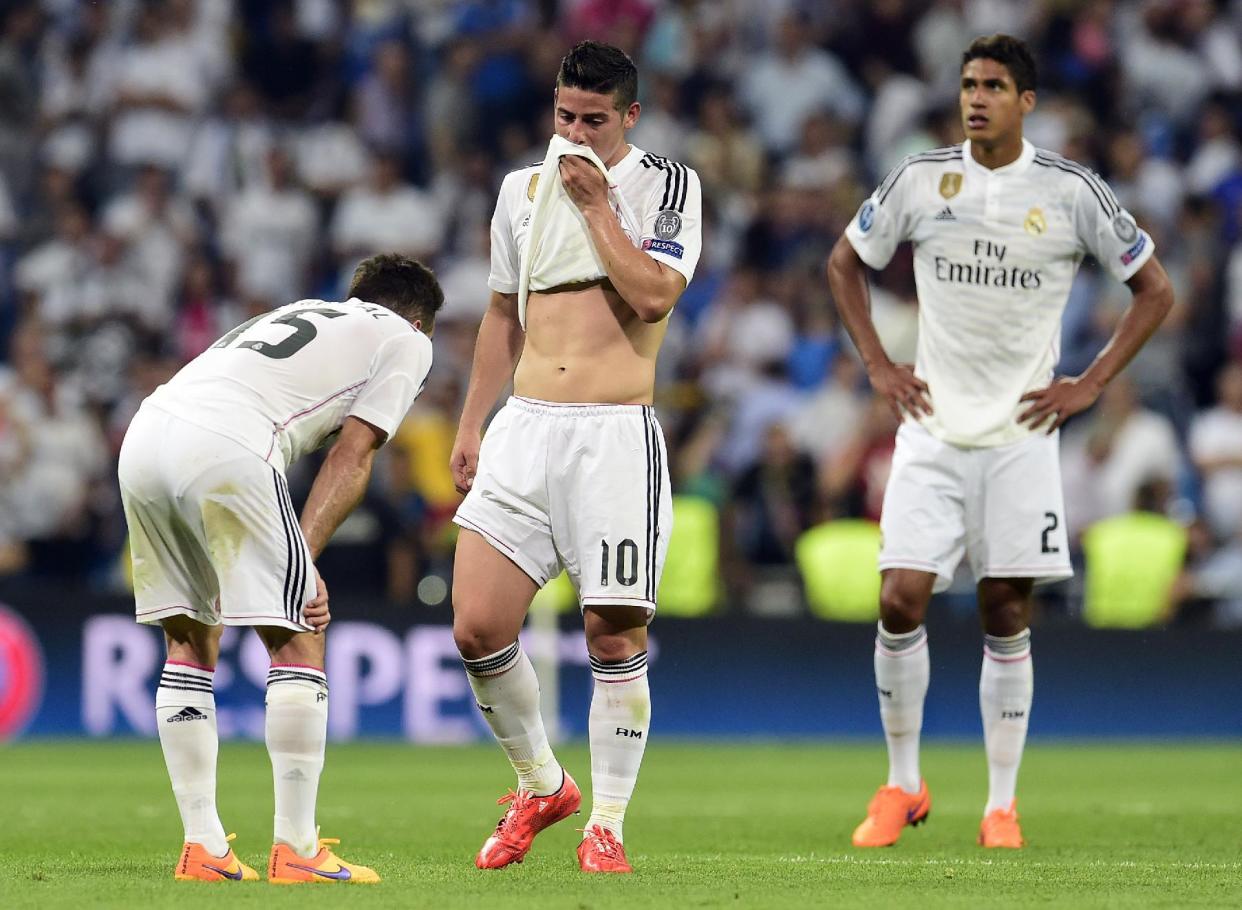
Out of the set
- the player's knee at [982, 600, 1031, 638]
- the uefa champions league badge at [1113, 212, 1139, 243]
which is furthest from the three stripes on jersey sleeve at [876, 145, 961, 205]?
the player's knee at [982, 600, 1031, 638]

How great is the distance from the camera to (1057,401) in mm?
8055

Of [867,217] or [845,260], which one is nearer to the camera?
[867,217]

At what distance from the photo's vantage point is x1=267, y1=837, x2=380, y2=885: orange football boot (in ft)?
20.2

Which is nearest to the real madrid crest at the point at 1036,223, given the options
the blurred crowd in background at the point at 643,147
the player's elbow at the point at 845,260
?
A: the player's elbow at the point at 845,260

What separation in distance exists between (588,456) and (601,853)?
1.24 meters

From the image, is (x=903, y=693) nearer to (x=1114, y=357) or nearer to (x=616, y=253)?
(x=1114, y=357)

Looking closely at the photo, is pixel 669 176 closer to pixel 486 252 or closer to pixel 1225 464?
pixel 1225 464

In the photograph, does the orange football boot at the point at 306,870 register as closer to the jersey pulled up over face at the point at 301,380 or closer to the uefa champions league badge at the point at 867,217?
the jersey pulled up over face at the point at 301,380

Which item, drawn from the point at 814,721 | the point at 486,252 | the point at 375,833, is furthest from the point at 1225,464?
the point at 375,833

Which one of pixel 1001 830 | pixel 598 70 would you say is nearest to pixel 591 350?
pixel 598 70

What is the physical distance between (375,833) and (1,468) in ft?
25.3

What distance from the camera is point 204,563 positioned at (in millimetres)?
6441

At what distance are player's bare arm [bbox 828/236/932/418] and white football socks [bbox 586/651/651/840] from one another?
1972mm

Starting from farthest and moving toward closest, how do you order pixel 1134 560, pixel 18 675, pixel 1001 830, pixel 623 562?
pixel 1134 560
pixel 18 675
pixel 1001 830
pixel 623 562
